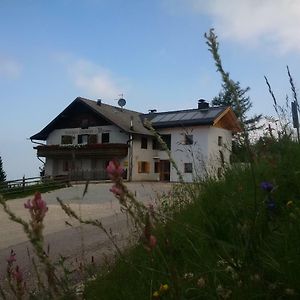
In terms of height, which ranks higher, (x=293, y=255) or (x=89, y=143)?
(x=89, y=143)

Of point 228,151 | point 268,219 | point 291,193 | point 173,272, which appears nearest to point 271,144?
point 228,151

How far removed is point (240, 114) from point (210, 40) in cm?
41

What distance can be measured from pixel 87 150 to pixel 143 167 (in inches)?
220

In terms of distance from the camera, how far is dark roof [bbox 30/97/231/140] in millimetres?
41062

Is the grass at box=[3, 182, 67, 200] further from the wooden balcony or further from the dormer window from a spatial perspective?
the dormer window

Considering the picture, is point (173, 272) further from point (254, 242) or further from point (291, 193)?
point (291, 193)

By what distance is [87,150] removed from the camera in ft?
144

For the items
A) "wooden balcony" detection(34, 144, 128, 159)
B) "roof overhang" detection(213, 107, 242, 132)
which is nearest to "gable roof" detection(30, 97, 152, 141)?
"wooden balcony" detection(34, 144, 128, 159)

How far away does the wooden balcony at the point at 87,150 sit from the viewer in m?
41.9

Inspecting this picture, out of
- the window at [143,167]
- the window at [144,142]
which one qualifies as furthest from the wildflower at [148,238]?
the window at [144,142]


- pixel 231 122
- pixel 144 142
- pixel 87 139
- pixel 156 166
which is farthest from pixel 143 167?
pixel 231 122

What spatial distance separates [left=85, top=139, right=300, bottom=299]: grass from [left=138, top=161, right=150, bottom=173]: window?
39.0 meters

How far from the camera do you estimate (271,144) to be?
4453mm

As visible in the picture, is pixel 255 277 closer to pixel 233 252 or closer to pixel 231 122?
pixel 233 252
